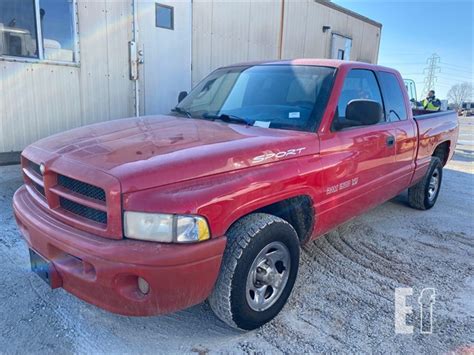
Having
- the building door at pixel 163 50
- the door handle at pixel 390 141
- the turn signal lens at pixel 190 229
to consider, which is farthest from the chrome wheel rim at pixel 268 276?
the building door at pixel 163 50

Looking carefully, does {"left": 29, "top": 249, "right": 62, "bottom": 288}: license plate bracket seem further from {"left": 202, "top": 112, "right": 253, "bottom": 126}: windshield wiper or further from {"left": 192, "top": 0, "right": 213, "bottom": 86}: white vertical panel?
{"left": 192, "top": 0, "right": 213, "bottom": 86}: white vertical panel

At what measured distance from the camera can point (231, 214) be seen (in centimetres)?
224

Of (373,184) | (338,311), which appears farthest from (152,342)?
(373,184)

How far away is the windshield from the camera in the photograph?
122 inches

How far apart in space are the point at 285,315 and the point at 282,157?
3.77 feet

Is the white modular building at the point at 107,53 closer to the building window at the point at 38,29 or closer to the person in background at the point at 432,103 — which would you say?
the building window at the point at 38,29

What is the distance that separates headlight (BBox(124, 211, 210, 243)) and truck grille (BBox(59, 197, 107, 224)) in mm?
203

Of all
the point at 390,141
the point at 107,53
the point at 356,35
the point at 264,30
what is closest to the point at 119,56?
the point at 107,53

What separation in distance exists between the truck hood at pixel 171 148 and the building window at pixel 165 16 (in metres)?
4.39

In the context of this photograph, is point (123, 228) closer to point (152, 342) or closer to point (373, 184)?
point (152, 342)

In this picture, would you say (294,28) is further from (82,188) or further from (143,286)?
(143,286)

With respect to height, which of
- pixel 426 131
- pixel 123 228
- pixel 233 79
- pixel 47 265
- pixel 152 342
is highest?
pixel 233 79

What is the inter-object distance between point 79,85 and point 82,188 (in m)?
4.45

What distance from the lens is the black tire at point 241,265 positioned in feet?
7.55
